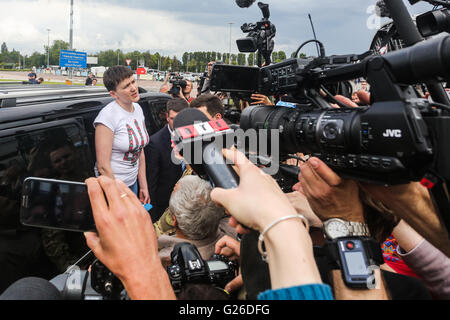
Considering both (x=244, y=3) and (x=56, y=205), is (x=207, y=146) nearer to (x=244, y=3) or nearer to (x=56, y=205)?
(x=56, y=205)

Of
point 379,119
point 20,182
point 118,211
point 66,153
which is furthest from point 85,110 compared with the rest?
point 379,119

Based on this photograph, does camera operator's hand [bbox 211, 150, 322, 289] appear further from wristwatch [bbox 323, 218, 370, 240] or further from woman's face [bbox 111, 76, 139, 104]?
woman's face [bbox 111, 76, 139, 104]

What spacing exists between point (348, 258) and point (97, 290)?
779 mm

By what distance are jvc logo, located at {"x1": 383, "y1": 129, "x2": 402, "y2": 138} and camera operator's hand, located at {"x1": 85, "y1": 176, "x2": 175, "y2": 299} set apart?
761 mm

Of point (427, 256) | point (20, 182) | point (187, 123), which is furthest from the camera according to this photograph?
point (20, 182)

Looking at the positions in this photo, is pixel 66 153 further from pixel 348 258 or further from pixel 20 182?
pixel 348 258

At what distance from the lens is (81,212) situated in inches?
39.9

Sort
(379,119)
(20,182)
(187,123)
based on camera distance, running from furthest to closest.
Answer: (20,182)
(187,123)
(379,119)

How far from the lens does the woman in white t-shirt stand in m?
2.99

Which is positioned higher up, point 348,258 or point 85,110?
point 85,110

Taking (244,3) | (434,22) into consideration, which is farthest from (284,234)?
(244,3)

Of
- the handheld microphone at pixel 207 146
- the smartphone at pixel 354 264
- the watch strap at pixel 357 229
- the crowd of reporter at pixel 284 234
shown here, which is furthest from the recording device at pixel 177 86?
the smartphone at pixel 354 264

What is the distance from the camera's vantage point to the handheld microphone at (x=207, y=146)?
40.5 inches

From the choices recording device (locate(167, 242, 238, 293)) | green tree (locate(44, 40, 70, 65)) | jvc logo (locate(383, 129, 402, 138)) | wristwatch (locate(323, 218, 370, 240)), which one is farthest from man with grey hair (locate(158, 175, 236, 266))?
green tree (locate(44, 40, 70, 65))
